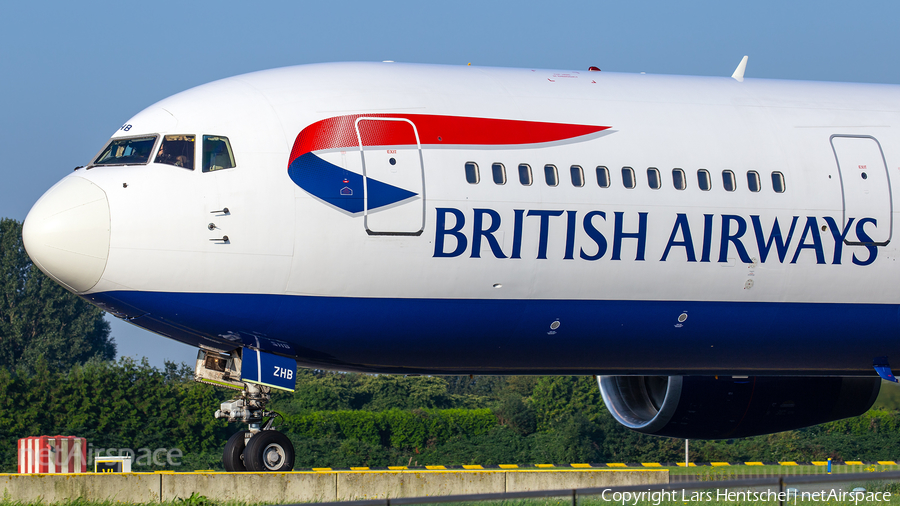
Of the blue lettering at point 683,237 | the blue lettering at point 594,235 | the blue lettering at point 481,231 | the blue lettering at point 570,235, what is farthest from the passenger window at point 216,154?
the blue lettering at point 683,237

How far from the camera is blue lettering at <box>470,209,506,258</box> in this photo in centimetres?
1406

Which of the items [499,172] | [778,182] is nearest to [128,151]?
[499,172]

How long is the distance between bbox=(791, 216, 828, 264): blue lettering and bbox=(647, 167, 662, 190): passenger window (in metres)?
2.16

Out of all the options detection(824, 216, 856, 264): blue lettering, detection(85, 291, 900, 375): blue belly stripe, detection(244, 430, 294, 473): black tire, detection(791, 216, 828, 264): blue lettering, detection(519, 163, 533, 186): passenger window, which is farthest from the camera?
detection(824, 216, 856, 264): blue lettering

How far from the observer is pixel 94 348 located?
311 ft

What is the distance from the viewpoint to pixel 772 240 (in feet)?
49.9

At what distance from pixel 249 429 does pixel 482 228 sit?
3935mm

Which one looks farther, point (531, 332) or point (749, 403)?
point (749, 403)

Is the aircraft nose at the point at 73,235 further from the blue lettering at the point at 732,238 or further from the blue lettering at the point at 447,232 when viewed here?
the blue lettering at the point at 732,238

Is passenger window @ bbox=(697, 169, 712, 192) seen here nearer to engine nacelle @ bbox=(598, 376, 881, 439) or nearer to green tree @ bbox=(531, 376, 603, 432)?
engine nacelle @ bbox=(598, 376, 881, 439)

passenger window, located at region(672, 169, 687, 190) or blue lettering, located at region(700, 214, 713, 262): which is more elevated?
passenger window, located at region(672, 169, 687, 190)

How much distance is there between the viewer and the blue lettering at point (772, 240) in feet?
49.7

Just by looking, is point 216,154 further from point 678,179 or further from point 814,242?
point 814,242

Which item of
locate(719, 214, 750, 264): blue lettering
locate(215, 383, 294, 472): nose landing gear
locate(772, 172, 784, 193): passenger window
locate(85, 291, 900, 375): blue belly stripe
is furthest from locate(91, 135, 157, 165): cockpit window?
locate(772, 172, 784, 193): passenger window
